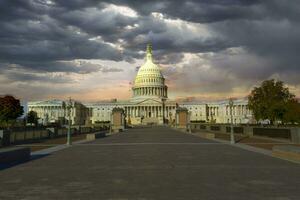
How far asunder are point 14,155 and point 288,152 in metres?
15.2

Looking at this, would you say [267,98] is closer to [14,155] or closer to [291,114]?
[291,114]

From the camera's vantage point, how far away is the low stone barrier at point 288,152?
20406mm

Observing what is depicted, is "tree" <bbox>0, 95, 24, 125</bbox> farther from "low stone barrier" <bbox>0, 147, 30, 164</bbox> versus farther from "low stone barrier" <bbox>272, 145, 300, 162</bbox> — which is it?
"low stone barrier" <bbox>272, 145, 300, 162</bbox>

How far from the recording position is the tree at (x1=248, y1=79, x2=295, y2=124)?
253ft

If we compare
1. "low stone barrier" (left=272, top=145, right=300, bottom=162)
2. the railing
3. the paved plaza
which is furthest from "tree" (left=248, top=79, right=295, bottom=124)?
the paved plaza

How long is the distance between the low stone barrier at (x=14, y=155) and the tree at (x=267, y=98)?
2388 inches

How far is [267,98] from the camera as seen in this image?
265ft

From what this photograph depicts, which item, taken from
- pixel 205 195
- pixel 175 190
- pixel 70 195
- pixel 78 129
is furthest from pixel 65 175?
pixel 78 129

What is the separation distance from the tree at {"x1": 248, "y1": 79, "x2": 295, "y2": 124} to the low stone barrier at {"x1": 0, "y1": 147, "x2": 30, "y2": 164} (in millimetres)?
60665

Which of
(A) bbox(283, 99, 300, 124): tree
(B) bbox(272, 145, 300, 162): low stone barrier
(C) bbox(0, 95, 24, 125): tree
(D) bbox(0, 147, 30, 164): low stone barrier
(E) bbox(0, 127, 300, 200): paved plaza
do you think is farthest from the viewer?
(C) bbox(0, 95, 24, 125): tree

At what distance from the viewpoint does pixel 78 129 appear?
72.9 metres

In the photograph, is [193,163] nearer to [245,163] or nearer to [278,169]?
[245,163]

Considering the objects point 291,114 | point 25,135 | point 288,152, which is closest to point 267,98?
point 291,114

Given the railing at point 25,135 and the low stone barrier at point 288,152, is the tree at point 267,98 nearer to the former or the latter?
the railing at point 25,135
